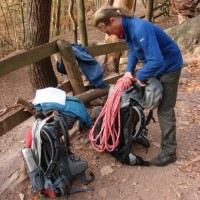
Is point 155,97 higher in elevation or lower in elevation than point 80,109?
higher

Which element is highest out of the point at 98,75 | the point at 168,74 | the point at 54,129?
the point at 168,74

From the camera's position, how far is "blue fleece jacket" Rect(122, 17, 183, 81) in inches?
121

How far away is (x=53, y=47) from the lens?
460cm

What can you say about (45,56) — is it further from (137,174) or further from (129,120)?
(137,174)

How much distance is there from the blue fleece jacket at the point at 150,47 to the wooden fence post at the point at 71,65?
4.61ft

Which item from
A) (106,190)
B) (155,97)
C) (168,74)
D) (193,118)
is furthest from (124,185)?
(193,118)

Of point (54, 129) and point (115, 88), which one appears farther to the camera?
point (115, 88)

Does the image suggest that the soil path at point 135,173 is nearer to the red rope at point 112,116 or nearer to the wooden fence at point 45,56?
the red rope at point 112,116

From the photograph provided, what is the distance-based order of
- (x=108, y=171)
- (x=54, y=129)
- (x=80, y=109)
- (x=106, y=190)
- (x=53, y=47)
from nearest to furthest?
(x=54, y=129) < (x=106, y=190) < (x=108, y=171) < (x=80, y=109) < (x=53, y=47)

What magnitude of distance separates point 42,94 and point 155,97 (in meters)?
1.18

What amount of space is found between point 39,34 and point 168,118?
135 inches

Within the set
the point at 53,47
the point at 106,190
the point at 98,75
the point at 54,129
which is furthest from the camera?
the point at 98,75

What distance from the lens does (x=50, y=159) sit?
10.4 feet

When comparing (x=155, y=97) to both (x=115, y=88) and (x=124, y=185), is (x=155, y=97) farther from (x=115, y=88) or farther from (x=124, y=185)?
(x=124, y=185)
